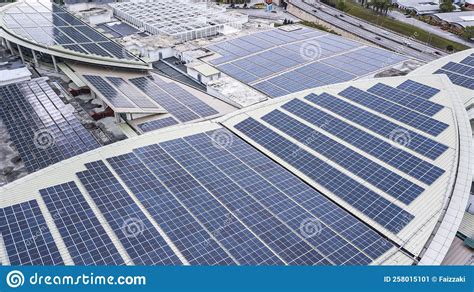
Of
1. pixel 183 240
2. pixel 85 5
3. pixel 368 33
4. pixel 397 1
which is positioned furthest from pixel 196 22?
pixel 397 1

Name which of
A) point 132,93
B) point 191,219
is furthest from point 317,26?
point 191,219

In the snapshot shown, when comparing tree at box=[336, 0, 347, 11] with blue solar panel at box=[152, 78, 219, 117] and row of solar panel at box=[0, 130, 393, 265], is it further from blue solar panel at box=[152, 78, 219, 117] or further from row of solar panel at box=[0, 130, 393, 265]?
row of solar panel at box=[0, 130, 393, 265]

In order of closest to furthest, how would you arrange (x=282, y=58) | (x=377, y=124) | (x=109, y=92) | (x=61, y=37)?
(x=377, y=124), (x=109, y=92), (x=61, y=37), (x=282, y=58)

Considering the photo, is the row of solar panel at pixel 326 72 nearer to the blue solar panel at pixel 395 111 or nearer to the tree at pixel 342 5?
the blue solar panel at pixel 395 111

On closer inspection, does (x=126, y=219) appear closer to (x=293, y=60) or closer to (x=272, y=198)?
(x=272, y=198)

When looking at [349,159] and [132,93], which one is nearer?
[349,159]

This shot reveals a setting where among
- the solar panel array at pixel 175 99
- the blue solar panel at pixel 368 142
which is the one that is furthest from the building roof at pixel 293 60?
the blue solar panel at pixel 368 142

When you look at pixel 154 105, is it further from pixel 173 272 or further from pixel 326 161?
pixel 173 272
